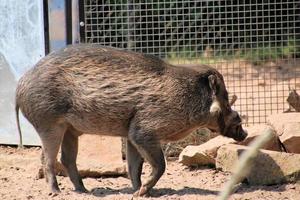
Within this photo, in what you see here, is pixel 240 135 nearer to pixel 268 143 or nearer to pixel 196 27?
pixel 268 143

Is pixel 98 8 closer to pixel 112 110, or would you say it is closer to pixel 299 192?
pixel 112 110

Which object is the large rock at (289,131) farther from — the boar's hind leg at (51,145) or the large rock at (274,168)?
the boar's hind leg at (51,145)

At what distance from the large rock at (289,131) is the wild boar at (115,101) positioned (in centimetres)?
103

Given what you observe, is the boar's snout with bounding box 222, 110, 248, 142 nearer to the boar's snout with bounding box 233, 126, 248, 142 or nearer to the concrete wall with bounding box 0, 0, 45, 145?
the boar's snout with bounding box 233, 126, 248, 142

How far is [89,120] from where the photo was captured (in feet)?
16.4

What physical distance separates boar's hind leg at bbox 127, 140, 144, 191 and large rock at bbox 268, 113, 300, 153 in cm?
150

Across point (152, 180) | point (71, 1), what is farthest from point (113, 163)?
point (71, 1)

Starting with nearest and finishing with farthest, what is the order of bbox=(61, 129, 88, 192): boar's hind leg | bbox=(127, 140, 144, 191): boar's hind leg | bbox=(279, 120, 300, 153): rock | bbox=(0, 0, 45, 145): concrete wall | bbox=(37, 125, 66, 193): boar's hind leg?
bbox=(37, 125, 66, 193): boar's hind leg
bbox=(127, 140, 144, 191): boar's hind leg
bbox=(61, 129, 88, 192): boar's hind leg
bbox=(279, 120, 300, 153): rock
bbox=(0, 0, 45, 145): concrete wall

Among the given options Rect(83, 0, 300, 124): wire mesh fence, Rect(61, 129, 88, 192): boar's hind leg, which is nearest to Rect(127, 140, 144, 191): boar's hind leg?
Rect(61, 129, 88, 192): boar's hind leg

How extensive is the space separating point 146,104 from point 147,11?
297 cm

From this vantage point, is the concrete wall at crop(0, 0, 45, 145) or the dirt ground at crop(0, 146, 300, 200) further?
the concrete wall at crop(0, 0, 45, 145)

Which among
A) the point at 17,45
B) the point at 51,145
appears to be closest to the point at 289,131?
the point at 51,145

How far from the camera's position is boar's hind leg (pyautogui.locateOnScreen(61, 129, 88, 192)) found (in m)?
5.37

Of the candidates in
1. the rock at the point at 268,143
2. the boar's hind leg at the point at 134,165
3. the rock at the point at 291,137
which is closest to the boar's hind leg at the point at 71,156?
the boar's hind leg at the point at 134,165
